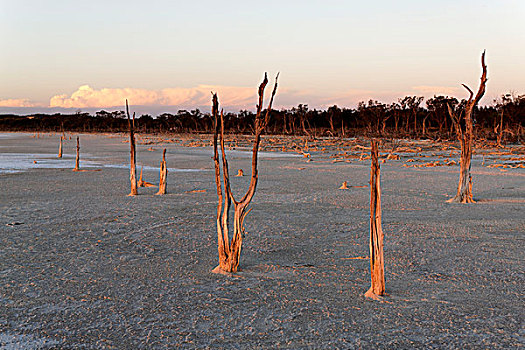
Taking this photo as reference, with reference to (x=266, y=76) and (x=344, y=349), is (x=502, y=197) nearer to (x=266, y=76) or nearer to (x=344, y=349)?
(x=266, y=76)

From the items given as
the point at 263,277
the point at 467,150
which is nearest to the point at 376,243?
the point at 263,277

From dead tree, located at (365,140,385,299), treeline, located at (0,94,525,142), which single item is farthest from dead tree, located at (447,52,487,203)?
treeline, located at (0,94,525,142)

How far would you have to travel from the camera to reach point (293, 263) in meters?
4.78

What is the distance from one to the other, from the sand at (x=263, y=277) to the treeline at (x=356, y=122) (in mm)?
20333

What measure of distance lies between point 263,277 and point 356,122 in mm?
68061

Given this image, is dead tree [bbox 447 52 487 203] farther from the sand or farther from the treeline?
the treeline

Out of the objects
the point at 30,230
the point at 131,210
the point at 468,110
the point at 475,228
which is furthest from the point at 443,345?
the point at 468,110

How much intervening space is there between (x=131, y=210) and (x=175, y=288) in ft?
12.4

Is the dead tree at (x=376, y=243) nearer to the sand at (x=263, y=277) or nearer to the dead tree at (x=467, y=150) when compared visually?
the sand at (x=263, y=277)

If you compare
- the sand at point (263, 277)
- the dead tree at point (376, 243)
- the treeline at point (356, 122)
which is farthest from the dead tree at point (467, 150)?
the treeline at point (356, 122)

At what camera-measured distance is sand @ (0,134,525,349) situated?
10.5 ft

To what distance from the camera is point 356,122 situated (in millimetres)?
70562

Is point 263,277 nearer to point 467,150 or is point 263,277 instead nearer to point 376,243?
point 376,243

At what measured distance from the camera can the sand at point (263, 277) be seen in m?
3.21
